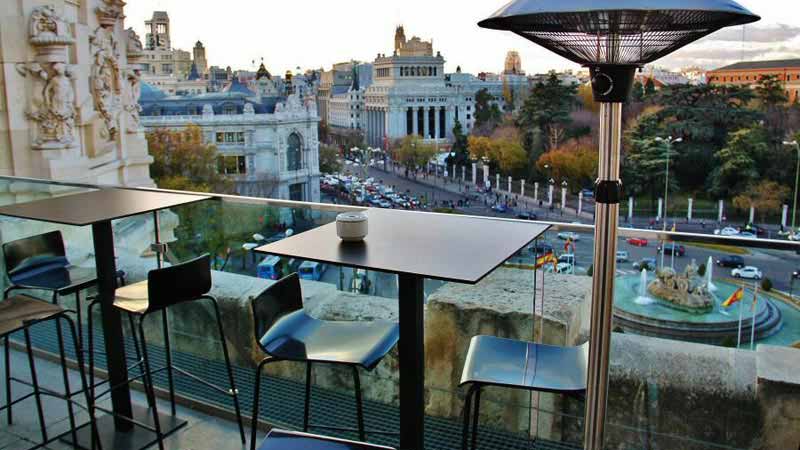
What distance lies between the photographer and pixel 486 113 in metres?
51.7

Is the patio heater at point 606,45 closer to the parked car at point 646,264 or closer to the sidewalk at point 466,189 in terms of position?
the parked car at point 646,264

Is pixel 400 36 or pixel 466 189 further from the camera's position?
pixel 400 36

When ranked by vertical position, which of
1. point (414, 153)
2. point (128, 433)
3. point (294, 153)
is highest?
point (128, 433)

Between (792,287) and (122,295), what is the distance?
7.06ft

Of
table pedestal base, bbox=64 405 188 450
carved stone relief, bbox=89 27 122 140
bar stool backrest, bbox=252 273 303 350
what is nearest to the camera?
bar stool backrest, bbox=252 273 303 350

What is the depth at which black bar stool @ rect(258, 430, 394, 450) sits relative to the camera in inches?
48.6

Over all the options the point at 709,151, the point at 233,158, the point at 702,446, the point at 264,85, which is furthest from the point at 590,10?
the point at 264,85

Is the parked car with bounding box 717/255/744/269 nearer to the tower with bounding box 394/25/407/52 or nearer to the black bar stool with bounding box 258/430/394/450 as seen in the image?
the black bar stool with bounding box 258/430/394/450

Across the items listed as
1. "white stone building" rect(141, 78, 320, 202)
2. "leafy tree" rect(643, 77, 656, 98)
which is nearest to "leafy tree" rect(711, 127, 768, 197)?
"leafy tree" rect(643, 77, 656, 98)

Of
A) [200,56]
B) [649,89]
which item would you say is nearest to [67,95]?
[649,89]

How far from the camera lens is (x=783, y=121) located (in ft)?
100

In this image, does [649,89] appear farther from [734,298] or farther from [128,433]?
[128,433]

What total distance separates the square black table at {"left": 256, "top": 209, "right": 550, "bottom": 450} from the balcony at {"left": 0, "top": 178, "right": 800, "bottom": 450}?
0.81 ft

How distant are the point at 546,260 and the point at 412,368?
76cm
